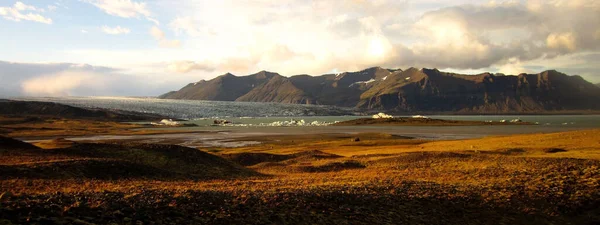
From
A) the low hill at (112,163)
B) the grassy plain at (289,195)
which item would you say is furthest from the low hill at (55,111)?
the grassy plain at (289,195)

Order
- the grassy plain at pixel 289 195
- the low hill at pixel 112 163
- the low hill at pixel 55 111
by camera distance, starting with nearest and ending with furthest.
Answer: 1. the grassy plain at pixel 289 195
2. the low hill at pixel 112 163
3. the low hill at pixel 55 111

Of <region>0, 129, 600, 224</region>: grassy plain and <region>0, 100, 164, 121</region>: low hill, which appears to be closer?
<region>0, 129, 600, 224</region>: grassy plain

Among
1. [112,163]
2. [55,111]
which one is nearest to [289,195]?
[112,163]

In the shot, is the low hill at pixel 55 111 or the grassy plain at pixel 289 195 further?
the low hill at pixel 55 111

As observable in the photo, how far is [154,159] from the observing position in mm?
31859

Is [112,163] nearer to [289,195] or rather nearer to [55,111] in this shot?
[289,195]

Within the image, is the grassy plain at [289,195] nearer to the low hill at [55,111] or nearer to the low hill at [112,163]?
the low hill at [112,163]

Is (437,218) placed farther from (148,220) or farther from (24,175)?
(24,175)

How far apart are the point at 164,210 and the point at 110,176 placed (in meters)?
12.1

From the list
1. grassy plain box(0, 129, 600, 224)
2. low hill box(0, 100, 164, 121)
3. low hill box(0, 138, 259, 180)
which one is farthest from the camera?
low hill box(0, 100, 164, 121)

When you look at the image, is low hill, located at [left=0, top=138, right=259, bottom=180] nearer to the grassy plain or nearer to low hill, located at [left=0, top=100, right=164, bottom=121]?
the grassy plain

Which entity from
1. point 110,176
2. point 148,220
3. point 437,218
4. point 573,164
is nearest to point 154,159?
point 110,176

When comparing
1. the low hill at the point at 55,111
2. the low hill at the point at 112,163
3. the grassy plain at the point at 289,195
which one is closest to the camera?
the grassy plain at the point at 289,195

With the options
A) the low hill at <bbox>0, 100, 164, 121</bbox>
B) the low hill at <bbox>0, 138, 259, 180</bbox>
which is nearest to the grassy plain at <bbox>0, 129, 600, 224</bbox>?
the low hill at <bbox>0, 138, 259, 180</bbox>
